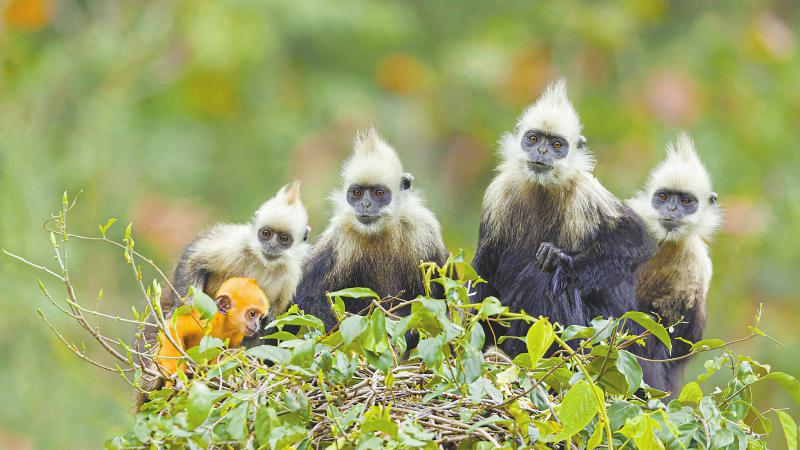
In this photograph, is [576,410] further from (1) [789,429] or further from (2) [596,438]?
(1) [789,429]

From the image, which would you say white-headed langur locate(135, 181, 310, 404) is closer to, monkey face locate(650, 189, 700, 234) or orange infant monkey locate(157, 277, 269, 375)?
orange infant monkey locate(157, 277, 269, 375)

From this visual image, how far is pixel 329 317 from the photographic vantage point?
5297 millimetres

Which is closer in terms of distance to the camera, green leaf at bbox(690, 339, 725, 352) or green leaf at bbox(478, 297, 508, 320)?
green leaf at bbox(478, 297, 508, 320)

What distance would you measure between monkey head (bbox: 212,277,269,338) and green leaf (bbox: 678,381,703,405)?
1.90 m

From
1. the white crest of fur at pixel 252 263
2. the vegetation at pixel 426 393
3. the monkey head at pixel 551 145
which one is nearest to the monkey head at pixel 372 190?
the white crest of fur at pixel 252 263

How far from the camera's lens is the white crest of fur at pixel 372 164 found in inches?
207

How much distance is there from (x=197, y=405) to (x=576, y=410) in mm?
1004

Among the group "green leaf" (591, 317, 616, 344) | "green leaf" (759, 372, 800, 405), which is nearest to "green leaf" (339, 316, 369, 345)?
"green leaf" (591, 317, 616, 344)

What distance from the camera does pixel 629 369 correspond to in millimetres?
3270

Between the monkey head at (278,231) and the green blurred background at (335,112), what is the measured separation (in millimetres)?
3029

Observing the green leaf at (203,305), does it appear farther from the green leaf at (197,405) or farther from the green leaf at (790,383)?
the green leaf at (790,383)

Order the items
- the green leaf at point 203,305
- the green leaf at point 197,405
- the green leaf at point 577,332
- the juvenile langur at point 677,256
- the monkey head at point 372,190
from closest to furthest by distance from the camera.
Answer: the green leaf at point 197,405 → the green leaf at point 203,305 → the green leaf at point 577,332 → the monkey head at point 372,190 → the juvenile langur at point 677,256

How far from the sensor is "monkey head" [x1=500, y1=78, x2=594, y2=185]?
5.14 meters

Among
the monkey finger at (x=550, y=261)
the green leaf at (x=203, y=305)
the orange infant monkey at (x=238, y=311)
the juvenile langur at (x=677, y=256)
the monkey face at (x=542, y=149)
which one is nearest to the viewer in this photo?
the green leaf at (x=203, y=305)
